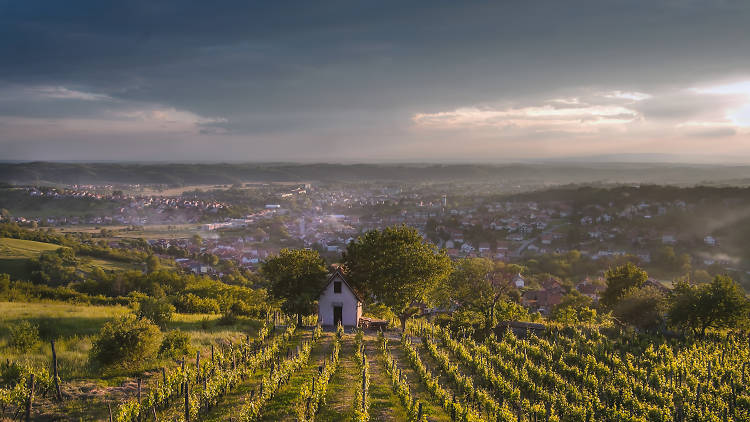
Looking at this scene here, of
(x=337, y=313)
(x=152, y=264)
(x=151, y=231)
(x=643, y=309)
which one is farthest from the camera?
(x=151, y=231)

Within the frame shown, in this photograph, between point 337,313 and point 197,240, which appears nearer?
point 337,313

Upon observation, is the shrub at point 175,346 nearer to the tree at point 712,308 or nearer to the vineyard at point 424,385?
the vineyard at point 424,385

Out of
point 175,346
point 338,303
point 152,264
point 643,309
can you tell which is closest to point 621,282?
point 643,309

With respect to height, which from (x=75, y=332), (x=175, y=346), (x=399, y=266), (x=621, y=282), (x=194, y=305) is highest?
(x=399, y=266)

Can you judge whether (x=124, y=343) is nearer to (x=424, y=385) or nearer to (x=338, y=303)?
(x=424, y=385)

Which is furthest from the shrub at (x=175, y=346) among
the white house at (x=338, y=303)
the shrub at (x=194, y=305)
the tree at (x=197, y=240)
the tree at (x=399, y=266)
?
the tree at (x=197, y=240)

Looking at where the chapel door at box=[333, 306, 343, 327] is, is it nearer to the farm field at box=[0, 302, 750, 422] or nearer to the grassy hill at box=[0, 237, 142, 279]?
the farm field at box=[0, 302, 750, 422]

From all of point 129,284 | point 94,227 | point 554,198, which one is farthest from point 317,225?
point 554,198
